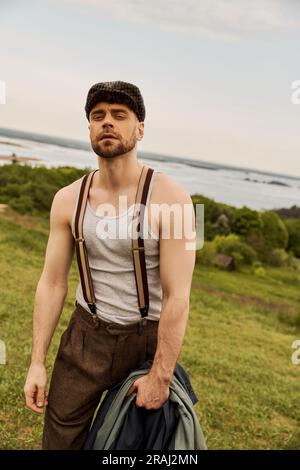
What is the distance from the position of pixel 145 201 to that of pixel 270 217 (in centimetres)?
4409

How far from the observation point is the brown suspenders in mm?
2426

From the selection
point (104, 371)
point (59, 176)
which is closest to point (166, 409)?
point (104, 371)

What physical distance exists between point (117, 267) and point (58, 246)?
0.43m

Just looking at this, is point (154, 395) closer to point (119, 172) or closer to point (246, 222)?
point (119, 172)

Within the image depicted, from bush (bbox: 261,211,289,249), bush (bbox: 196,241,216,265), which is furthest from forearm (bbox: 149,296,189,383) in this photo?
bush (bbox: 261,211,289,249)

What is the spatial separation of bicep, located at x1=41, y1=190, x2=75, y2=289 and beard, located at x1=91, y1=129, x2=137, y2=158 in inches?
15.0

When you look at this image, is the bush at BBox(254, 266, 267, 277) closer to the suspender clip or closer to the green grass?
the green grass

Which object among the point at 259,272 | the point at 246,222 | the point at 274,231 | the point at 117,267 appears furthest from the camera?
the point at 274,231

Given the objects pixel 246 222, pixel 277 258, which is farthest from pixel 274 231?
pixel 277 258

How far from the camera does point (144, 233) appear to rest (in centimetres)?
241

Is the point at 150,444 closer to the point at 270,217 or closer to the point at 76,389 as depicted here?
the point at 76,389

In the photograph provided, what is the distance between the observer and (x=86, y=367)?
8.89 ft

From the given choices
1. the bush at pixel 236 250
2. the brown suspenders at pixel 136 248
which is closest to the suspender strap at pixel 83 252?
the brown suspenders at pixel 136 248
